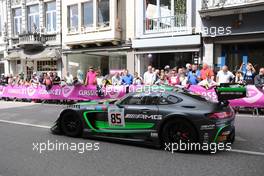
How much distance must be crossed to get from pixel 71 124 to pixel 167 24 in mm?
11921

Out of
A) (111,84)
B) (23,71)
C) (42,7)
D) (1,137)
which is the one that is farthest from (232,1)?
(23,71)

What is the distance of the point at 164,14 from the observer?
1823 cm

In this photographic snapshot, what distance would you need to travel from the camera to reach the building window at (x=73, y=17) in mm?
21969

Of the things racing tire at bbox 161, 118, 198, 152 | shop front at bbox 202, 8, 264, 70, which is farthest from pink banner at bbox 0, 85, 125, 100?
racing tire at bbox 161, 118, 198, 152

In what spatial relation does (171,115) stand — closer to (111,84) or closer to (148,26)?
(111,84)

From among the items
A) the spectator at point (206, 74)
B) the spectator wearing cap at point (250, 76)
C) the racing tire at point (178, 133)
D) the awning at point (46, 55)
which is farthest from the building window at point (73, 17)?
the racing tire at point (178, 133)

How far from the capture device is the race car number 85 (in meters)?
6.68

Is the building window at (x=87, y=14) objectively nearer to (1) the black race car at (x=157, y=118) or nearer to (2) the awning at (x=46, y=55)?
(2) the awning at (x=46, y=55)

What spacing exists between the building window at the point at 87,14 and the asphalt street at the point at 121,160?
14601mm

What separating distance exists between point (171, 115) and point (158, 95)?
65 cm

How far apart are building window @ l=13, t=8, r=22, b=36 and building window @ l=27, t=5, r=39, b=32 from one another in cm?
111

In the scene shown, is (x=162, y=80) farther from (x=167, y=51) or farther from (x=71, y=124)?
(x=71, y=124)

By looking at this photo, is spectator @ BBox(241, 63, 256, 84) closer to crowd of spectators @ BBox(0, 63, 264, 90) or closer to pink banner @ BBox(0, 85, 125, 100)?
crowd of spectators @ BBox(0, 63, 264, 90)

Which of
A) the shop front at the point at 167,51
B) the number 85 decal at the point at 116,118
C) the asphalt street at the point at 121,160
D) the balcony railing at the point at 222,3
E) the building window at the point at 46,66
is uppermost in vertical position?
the balcony railing at the point at 222,3
